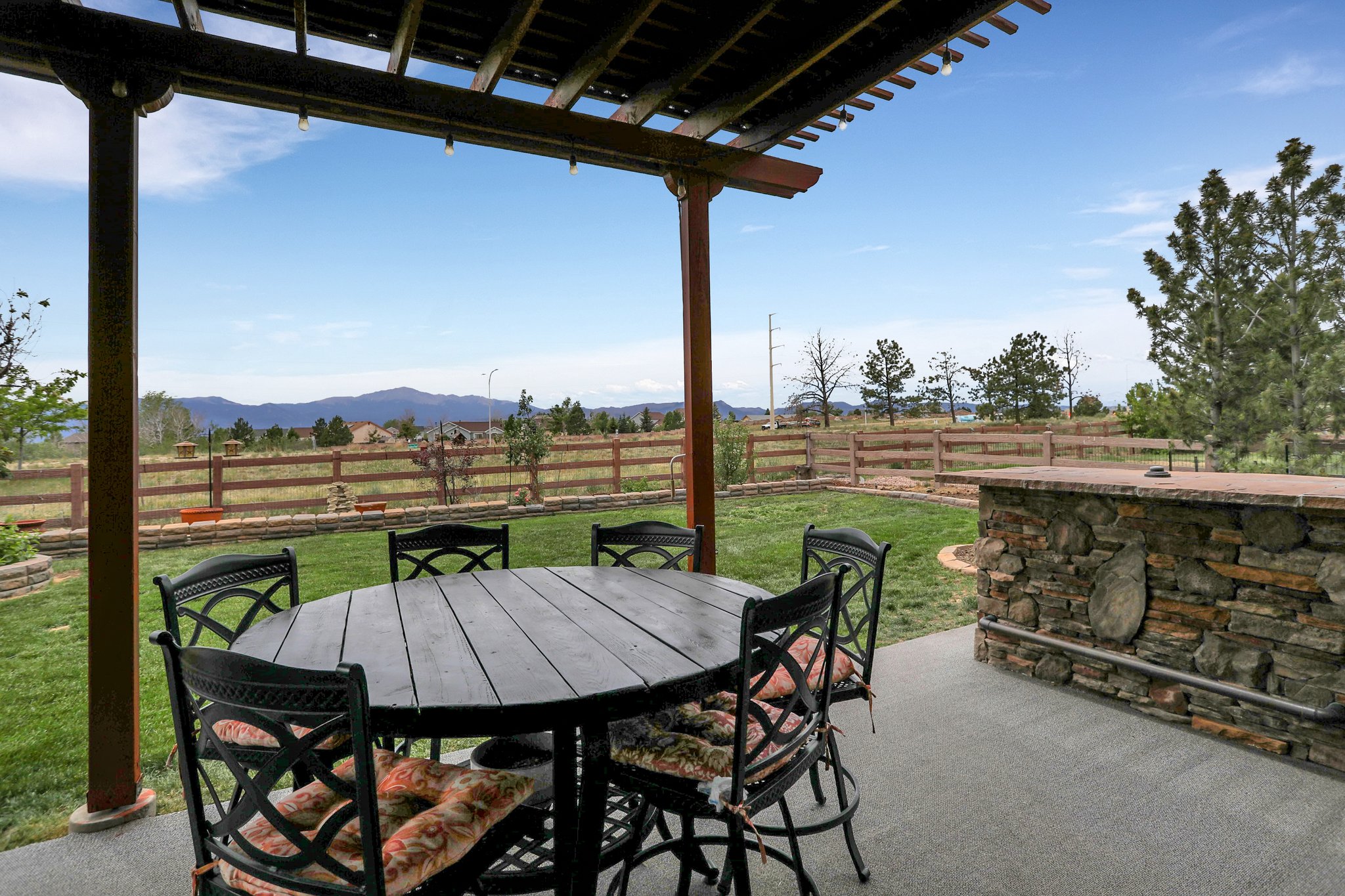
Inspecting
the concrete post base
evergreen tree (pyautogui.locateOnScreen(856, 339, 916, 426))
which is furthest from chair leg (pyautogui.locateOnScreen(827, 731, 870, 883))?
evergreen tree (pyautogui.locateOnScreen(856, 339, 916, 426))

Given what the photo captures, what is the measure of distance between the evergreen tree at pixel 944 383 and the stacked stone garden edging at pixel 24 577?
15725 millimetres

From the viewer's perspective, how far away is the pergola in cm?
200

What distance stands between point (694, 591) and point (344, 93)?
6.81 ft

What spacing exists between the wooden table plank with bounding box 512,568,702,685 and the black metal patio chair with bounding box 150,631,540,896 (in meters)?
0.33

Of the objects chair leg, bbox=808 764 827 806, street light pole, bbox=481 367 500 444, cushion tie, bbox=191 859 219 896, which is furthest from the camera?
street light pole, bbox=481 367 500 444

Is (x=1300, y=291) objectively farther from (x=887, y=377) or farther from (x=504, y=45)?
(x=887, y=377)

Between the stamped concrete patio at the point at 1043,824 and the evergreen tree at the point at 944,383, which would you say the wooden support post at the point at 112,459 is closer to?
the stamped concrete patio at the point at 1043,824

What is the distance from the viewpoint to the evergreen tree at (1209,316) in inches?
265

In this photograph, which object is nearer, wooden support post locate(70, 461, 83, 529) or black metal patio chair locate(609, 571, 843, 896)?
black metal patio chair locate(609, 571, 843, 896)

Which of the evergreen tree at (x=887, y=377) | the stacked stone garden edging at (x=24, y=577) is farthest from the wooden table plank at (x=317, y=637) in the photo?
the evergreen tree at (x=887, y=377)

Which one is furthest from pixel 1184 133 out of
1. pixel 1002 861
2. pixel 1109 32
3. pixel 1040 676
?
pixel 1002 861

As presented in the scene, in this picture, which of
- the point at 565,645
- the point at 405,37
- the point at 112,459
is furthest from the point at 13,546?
the point at 565,645

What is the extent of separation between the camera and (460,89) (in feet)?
8.05

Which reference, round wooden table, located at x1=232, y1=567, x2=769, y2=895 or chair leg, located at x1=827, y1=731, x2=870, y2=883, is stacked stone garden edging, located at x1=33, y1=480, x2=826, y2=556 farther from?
chair leg, located at x1=827, y1=731, x2=870, y2=883
